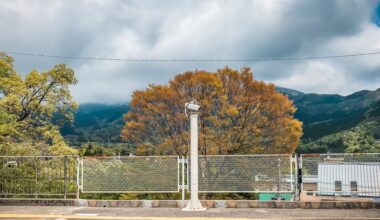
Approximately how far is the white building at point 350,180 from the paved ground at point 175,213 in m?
1.13

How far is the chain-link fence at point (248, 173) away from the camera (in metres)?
10.3

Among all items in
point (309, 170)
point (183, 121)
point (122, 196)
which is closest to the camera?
point (309, 170)

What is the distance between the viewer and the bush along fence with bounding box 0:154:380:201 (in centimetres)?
1030

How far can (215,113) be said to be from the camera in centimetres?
2659

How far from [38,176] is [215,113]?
Result: 16384 millimetres

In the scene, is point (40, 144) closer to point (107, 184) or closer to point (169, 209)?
point (107, 184)

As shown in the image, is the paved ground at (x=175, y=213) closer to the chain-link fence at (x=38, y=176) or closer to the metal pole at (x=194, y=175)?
the metal pole at (x=194, y=175)

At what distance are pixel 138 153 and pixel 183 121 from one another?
395 centimetres

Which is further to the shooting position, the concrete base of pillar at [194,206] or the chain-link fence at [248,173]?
the chain-link fence at [248,173]

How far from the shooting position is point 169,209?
9.86m

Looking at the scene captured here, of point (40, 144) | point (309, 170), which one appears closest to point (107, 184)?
point (309, 170)

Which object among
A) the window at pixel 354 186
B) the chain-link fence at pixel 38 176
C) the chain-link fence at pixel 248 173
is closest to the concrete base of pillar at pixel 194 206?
the chain-link fence at pixel 248 173

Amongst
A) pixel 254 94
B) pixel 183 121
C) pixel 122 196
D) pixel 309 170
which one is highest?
pixel 254 94

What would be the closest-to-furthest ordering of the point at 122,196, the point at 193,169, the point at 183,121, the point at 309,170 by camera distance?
the point at 193,169 < the point at 309,170 < the point at 122,196 < the point at 183,121
